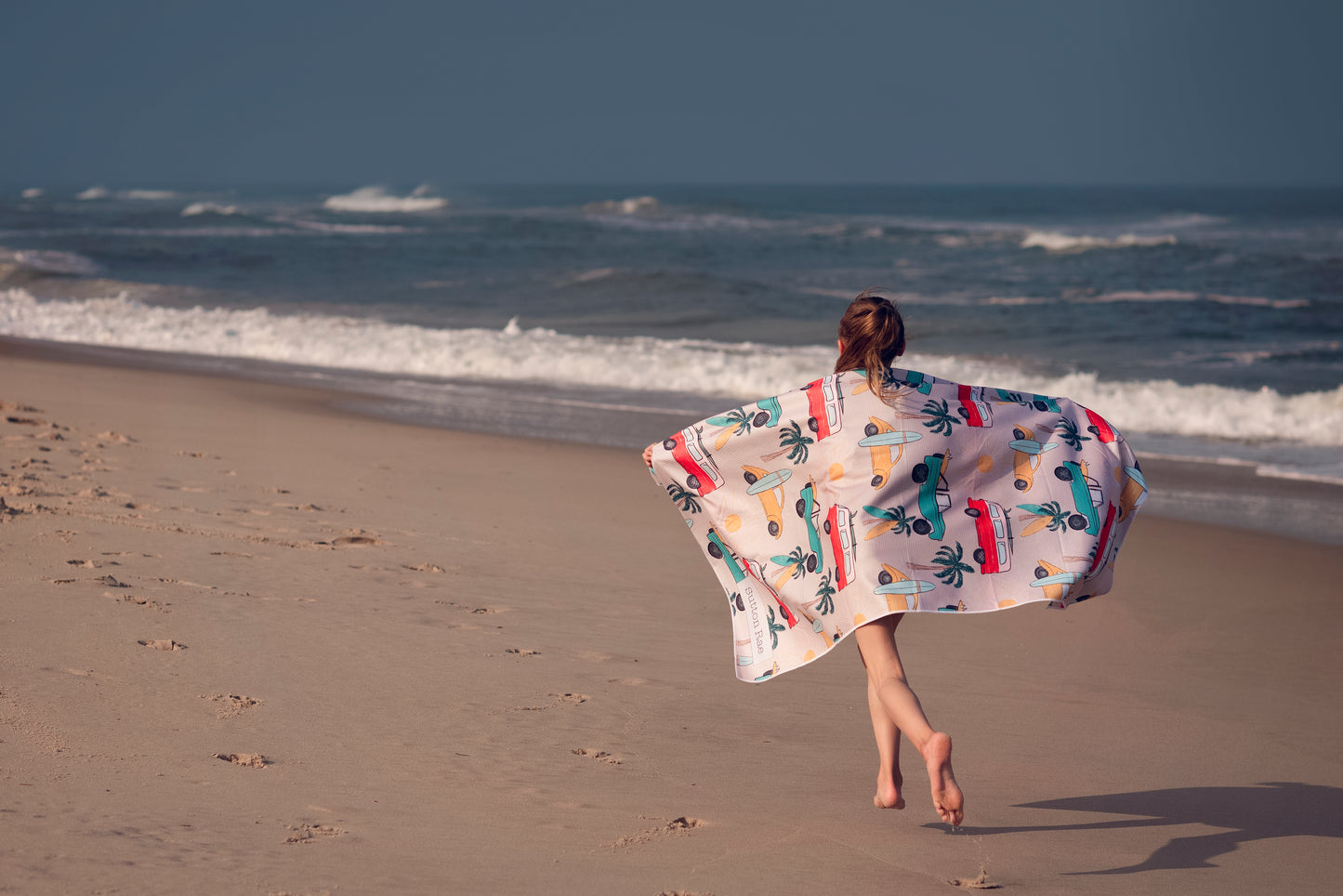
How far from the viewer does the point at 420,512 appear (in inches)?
269

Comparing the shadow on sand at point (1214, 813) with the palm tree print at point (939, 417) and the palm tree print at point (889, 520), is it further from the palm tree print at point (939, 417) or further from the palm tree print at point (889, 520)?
the palm tree print at point (939, 417)

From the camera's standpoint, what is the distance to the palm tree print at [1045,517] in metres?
3.39

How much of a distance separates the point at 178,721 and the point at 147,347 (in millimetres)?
14367

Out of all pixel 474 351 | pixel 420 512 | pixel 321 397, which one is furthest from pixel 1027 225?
pixel 420 512

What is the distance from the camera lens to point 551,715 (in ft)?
13.4

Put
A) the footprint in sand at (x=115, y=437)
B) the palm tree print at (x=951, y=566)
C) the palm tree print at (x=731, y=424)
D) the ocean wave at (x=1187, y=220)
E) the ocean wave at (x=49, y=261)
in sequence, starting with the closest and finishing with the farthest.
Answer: the palm tree print at (x=951, y=566), the palm tree print at (x=731, y=424), the footprint in sand at (x=115, y=437), the ocean wave at (x=49, y=261), the ocean wave at (x=1187, y=220)

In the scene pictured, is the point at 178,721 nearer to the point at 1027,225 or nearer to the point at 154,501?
the point at 154,501

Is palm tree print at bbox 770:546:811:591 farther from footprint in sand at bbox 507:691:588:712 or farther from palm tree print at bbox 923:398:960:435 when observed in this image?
footprint in sand at bbox 507:691:588:712

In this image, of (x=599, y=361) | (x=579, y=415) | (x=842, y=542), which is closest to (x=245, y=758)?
(x=842, y=542)

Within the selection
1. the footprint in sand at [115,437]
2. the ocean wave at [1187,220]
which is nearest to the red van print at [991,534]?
the footprint in sand at [115,437]

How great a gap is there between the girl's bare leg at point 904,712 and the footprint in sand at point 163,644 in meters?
2.47

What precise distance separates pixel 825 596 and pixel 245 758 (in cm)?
176

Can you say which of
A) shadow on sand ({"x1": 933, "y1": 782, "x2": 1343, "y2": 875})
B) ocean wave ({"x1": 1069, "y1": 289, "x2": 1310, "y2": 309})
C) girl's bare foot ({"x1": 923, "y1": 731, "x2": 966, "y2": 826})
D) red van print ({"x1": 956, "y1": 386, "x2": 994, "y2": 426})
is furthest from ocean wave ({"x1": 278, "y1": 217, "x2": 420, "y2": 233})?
girl's bare foot ({"x1": 923, "y1": 731, "x2": 966, "y2": 826})

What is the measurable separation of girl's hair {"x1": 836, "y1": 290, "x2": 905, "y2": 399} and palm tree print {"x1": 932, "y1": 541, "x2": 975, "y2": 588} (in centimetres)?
49
